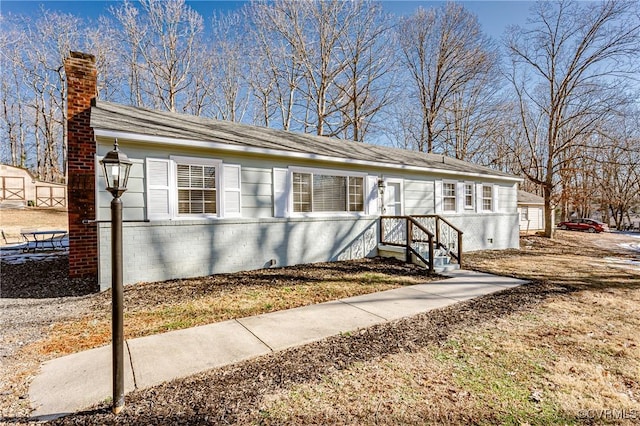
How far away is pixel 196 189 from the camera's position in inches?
270

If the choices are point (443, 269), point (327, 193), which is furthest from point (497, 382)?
point (327, 193)

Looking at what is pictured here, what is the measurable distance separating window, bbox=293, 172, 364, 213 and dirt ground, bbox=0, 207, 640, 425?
13.3ft

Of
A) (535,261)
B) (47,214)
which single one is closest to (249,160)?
(535,261)

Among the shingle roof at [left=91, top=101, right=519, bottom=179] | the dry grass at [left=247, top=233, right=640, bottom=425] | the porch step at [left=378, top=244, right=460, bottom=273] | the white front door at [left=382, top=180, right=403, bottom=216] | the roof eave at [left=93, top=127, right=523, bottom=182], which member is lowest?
the dry grass at [left=247, top=233, right=640, bottom=425]

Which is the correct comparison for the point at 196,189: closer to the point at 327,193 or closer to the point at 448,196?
the point at 327,193

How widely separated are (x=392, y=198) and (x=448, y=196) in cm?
285

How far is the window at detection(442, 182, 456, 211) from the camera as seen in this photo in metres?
11.5

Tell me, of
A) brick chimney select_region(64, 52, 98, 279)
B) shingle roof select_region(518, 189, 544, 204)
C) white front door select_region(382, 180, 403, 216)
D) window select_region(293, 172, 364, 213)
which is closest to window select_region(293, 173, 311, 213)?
window select_region(293, 172, 364, 213)

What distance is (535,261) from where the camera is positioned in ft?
32.5

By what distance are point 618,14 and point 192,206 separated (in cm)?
2126

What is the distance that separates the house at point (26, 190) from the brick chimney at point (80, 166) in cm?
2308

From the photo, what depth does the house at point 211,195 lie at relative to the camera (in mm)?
6199

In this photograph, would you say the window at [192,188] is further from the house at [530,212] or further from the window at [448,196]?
the house at [530,212]

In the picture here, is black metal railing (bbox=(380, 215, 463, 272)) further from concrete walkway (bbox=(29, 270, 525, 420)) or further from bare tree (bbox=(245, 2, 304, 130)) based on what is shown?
bare tree (bbox=(245, 2, 304, 130))
